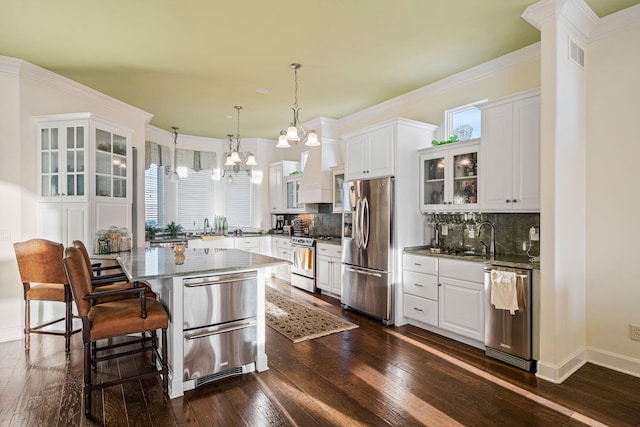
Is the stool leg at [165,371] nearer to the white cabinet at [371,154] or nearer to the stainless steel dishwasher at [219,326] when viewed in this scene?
the stainless steel dishwasher at [219,326]

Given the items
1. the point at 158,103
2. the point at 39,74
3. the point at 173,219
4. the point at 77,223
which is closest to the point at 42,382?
the point at 77,223

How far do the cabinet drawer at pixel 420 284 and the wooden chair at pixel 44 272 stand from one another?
142 inches

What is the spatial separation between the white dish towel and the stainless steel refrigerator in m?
1.27

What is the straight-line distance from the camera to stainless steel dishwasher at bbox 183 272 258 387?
265cm

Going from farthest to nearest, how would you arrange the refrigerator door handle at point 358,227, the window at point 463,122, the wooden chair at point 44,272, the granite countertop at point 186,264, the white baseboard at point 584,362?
1. the refrigerator door handle at point 358,227
2. the window at point 463,122
3. the wooden chair at point 44,272
4. the white baseboard at point 584,362
5. the granite countertop at point 186,264

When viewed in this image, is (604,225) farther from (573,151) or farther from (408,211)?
(408,211)

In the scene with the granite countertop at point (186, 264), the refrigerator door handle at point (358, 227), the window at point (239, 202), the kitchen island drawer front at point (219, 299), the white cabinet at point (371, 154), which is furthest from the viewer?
the window at point (239, 202)

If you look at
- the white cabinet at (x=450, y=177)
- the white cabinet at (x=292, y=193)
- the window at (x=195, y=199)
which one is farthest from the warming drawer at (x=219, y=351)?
the window at (x=195, y=199)

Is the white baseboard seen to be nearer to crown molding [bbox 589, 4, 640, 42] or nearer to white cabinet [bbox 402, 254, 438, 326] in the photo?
white cabinet [bbox 402, 254, 438, 326]

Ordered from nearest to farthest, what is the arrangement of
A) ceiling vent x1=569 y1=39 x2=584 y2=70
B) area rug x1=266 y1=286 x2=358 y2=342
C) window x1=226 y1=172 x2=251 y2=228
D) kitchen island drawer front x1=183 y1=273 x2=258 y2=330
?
kitchen island drawer front x1=183 y1=273 x2=258 y2=330
ceiling vent x1=569 y1=39 x2=584 y2=70
area rug x1=266 y1=286 x2=358 y2=342
window x1=226 y1=172 x2=251 y2=228

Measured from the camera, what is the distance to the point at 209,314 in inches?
107

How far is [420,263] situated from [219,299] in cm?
233

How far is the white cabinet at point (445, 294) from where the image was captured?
11.1 feet

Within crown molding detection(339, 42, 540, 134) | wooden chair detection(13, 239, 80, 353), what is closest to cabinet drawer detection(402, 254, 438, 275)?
crown molding detection(339, 42, 540, 134)
